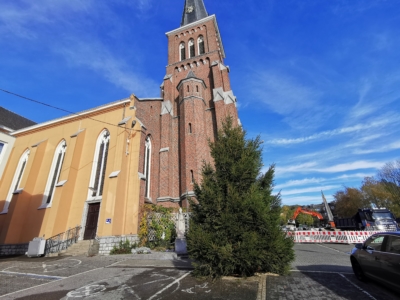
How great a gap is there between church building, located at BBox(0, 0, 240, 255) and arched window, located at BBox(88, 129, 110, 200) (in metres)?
0.07

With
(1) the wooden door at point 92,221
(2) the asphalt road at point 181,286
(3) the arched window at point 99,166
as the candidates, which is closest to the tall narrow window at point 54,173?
(3) the arched window at point 99,166

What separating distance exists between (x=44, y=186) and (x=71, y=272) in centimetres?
1196

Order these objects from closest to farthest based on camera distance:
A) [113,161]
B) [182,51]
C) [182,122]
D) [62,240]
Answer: [62,240], [113,161], [182,122], [182,51]

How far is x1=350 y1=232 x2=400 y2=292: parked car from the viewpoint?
381cm

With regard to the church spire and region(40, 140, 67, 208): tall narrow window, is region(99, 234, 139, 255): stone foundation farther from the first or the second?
the church spire

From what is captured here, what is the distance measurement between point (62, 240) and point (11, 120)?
18756 mm

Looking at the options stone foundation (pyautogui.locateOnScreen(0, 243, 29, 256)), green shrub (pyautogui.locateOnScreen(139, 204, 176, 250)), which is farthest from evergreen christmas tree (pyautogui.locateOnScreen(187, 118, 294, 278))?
stone foundation (pyautogui.locateOnScreen(0, 243, 29, 256))

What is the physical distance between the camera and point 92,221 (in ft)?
43.9

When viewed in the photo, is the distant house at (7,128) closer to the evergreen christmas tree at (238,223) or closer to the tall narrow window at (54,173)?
the tall narrow window at (54,173)

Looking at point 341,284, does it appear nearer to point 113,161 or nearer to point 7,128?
point 113,161

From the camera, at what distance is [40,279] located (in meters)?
6.34

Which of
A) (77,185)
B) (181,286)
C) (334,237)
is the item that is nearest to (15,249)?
(77,185)

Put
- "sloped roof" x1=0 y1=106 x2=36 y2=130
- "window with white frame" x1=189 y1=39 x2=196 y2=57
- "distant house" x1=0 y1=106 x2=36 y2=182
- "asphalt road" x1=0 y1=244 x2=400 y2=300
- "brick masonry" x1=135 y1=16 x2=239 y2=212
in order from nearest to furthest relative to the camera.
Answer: "asphalt road" x1=0 y1=244 x2=400 y2=300 → "brick masonry" x1=135 y1=16 x2=239 y2=212 → "distant house" x1=0 y1=106 x2=36 y2=182 → "sloped roof" x1=0 y1=106 x2=36 y2=130 → "window with white frame" x1=189 y1=39 x2=196 y2=57

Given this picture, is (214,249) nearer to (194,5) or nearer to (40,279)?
(40,279)
